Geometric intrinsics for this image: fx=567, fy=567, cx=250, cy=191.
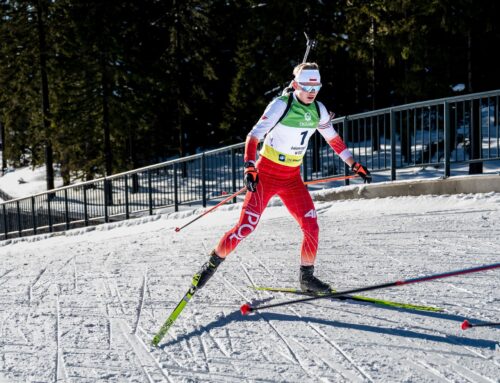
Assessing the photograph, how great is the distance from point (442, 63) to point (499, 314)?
1574 centimetres

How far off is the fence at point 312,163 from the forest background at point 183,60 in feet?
16.8

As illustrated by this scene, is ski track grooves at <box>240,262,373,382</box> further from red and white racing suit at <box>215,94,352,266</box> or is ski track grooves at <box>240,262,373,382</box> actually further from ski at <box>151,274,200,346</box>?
red and white racing suit at <box>215,94,352,266</box>

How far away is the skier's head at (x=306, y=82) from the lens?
541 centimetres

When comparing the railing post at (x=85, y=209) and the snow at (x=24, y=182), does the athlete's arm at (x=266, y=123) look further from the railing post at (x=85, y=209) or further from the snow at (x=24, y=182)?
the snow at (x=24, y=182)

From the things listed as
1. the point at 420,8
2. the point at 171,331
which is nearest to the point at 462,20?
the point at 420,8

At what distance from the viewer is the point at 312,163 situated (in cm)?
1286

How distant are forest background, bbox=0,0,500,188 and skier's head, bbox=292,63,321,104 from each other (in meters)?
12.0

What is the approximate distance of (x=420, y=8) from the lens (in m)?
16.9

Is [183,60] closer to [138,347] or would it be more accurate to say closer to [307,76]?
[307,76]

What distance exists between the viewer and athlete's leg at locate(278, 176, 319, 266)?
5.47 m

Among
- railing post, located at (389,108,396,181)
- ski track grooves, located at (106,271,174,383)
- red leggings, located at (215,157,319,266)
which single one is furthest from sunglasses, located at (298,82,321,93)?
railing post, located at (389,108,396,181)

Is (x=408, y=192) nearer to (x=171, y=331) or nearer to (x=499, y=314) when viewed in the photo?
(x=499, y=314)

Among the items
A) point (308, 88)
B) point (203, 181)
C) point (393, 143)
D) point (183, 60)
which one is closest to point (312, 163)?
point (393, 143)

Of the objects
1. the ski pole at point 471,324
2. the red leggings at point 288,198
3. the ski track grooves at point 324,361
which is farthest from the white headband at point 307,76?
the ski pole at point 471,324
